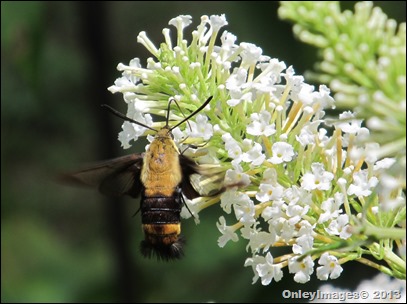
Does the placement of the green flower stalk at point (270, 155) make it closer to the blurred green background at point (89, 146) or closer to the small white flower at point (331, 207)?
the small white flower at point (331, 207)

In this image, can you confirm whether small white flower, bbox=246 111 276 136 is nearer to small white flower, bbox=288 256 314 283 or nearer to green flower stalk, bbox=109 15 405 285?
green flower stalk, bbox=109 15 405 285

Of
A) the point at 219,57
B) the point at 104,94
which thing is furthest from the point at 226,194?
the point at 104,94

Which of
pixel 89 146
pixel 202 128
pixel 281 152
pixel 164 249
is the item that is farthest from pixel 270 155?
pixel 89 146

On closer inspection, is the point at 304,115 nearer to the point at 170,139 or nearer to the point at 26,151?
the point at 170,139

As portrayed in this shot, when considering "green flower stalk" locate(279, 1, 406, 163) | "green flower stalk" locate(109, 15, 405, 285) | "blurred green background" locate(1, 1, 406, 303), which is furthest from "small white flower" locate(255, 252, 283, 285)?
"blurred green background" locate(1, 1, 406, 303)

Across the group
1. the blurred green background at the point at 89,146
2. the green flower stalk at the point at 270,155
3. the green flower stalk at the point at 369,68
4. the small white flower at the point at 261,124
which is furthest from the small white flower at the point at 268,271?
the blurred green background at the point at 89,146

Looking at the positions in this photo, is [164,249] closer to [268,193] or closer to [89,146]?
[268,193]
